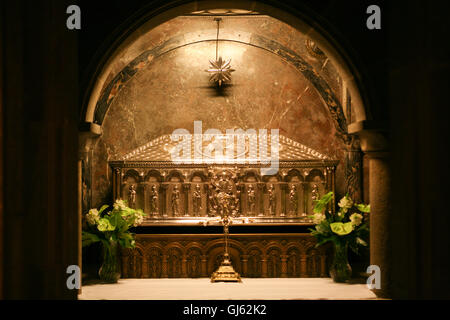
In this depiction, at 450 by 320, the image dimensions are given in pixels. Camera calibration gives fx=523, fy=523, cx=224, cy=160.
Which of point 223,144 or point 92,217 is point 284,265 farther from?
point 92,217

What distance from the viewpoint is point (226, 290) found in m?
5.95

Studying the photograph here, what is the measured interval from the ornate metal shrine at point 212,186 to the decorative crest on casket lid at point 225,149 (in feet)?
0.05

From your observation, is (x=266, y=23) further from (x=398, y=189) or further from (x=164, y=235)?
(x=398, y=189)

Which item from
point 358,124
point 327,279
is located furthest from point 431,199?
point 327,279

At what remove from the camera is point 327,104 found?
306 inches

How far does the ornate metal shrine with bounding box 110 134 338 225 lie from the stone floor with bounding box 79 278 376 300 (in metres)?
1.02

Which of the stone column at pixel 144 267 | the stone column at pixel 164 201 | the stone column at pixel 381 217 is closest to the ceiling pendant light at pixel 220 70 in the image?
the stone column at pixel 164 201

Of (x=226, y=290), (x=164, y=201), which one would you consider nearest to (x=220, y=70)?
(x=164, y=201)

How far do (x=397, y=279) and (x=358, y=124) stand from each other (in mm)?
2159

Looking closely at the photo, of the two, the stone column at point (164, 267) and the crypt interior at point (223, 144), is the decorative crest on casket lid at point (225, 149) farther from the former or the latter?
the stone column at point (164, 267)

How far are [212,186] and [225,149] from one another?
60 centimetres

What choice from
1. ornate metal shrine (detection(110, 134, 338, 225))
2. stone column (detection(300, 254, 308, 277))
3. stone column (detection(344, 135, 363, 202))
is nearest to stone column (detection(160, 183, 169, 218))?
ornate metal shrine (detection(110, 134, 338, 225))

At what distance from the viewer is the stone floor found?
17.9 feet

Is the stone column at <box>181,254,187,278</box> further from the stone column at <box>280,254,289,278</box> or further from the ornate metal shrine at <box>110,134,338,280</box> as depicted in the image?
the stone column at <box>280,254,289,278</box>
